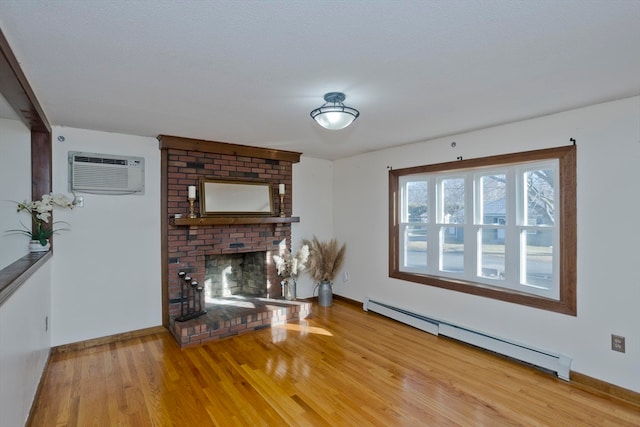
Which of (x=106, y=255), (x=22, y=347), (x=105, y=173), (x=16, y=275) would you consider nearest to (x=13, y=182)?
(x=105, y=173)

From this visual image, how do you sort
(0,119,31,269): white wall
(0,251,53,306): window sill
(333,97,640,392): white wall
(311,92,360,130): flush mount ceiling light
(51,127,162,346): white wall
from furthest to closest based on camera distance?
(51,127,162,346): white wall → (0,119,31,269): white wall → (333,97,640,392): white wall → (311,92,360,130): flush mount ceiling light → (0,251,53,306): window sill

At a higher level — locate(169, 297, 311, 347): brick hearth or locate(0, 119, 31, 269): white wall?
locate(0, 119, 31, 269): white wall

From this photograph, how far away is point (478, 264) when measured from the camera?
142 inches

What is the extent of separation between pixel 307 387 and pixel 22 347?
75.8 inches

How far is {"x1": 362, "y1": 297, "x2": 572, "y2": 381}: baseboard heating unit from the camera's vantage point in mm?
2846

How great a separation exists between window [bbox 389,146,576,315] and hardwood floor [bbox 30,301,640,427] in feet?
2.39

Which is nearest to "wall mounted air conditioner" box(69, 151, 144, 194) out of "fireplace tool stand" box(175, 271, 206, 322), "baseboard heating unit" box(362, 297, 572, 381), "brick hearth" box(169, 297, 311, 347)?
"fireplace tool stand" box(175, 271, 206, 322)

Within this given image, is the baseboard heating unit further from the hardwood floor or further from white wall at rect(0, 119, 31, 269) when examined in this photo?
white wall at rect(0, 119, 31, 269)

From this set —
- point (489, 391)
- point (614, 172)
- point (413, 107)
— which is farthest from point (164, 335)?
point (614, 172)

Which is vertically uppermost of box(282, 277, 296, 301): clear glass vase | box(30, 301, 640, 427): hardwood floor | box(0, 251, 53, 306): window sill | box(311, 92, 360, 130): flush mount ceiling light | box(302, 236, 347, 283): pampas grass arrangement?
box(311, 92, 360, 130): flush mount ceiling light

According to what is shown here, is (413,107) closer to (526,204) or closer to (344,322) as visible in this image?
(526,204)

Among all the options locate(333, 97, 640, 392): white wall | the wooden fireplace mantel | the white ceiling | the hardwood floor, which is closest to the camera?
the white ceiling

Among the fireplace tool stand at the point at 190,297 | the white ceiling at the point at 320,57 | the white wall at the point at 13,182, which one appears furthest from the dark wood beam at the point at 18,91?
the fireplace tool stand at the point at 190,297

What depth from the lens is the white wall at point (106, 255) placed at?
3354 millimetres
